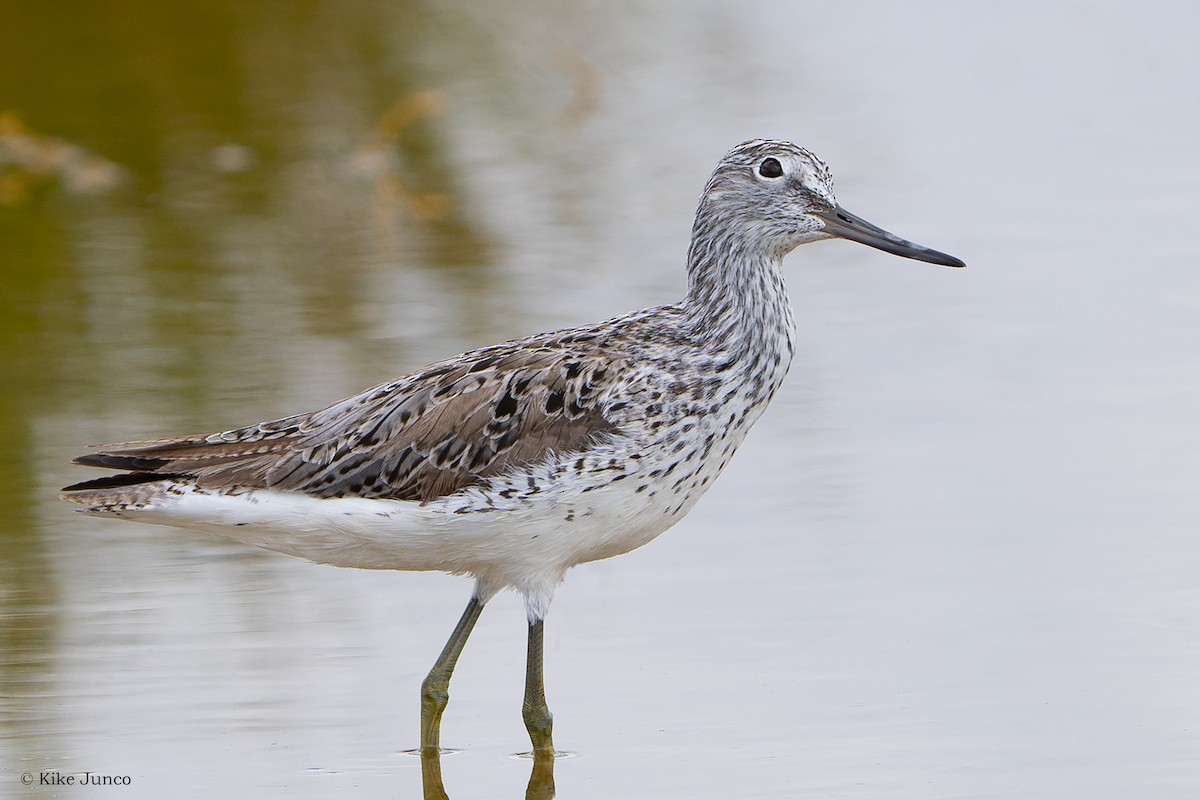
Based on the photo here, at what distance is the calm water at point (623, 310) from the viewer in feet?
25.4

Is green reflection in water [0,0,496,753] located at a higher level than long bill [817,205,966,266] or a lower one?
higher

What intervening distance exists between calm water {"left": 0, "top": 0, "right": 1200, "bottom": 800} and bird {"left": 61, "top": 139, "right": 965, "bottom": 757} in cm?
62

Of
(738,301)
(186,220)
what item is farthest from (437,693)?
(186,220)

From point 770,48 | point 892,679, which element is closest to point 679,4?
point 770,48

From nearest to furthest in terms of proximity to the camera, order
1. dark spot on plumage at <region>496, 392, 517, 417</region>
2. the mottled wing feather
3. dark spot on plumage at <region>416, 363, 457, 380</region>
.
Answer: the mottled wing feather → dark spot on plumage at <region>496, 392, 517, 417</region> → dark spot on plumage at <region>416, 363, 457, 380</region>

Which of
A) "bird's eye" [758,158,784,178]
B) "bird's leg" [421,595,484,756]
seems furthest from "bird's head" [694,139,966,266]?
"bird's leg" [421,595,484,756]

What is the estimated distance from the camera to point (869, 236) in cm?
820

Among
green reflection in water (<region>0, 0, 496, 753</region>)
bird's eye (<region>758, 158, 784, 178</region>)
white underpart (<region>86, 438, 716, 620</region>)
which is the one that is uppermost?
green reflection in water (<region>0, 0, 496, 753</region>)

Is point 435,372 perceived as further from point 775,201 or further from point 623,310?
point 623,310

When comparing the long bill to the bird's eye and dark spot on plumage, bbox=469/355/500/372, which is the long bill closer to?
the bird's eye

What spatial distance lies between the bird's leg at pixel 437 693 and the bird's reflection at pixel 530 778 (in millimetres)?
66

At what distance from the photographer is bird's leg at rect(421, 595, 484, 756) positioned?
7.79 metres

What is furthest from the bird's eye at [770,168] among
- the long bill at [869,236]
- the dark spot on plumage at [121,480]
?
the dark spot on plumage at [121,480]

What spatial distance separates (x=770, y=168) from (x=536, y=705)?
6.71 ft
